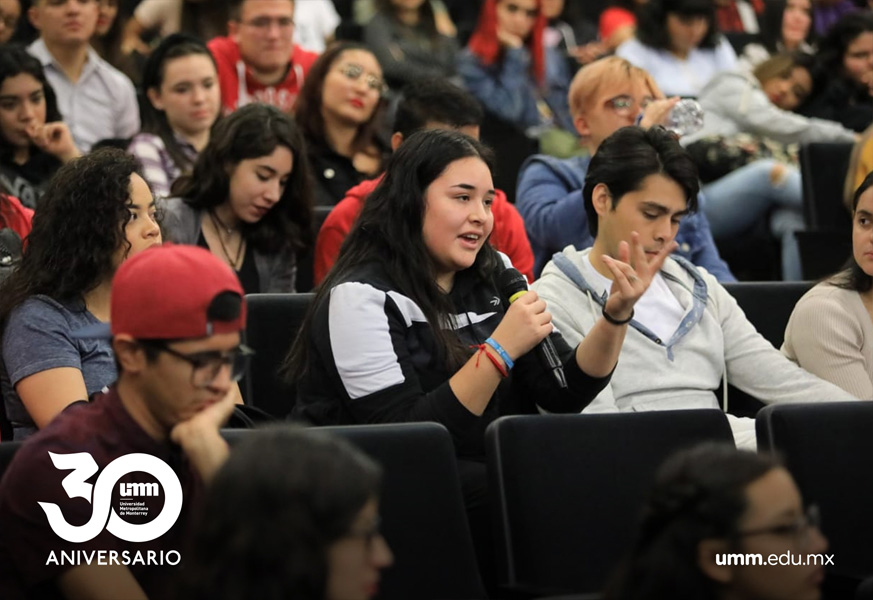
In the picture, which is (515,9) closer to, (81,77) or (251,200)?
(81,77)

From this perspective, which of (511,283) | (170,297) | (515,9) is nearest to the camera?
(170,297)

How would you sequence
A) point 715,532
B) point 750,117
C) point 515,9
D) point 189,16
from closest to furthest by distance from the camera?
point 715,532 → point 750,117 → point 189,16 → point 515,9

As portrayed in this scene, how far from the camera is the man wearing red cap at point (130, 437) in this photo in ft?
5.86

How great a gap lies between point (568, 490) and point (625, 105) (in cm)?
190

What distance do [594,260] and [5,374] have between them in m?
1.30

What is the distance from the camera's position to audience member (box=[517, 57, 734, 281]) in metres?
3.94

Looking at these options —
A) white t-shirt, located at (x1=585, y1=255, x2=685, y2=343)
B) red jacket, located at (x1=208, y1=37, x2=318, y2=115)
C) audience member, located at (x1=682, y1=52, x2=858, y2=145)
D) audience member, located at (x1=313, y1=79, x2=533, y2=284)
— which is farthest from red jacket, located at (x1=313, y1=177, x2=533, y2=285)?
audience member, located at (x1=682, y1=52, x2=858, y2=145)

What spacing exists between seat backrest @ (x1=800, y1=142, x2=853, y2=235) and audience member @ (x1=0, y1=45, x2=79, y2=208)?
2.47 meters

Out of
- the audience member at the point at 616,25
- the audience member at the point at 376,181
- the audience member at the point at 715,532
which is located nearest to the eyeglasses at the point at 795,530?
the audience member at the point at 715,532

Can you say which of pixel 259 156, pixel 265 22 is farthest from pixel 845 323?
pixel 265 22

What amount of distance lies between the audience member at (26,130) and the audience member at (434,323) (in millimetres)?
1659

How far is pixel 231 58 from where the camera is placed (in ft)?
16.4

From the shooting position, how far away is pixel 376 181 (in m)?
3.53

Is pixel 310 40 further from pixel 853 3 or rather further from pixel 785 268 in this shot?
pixel 853 3
